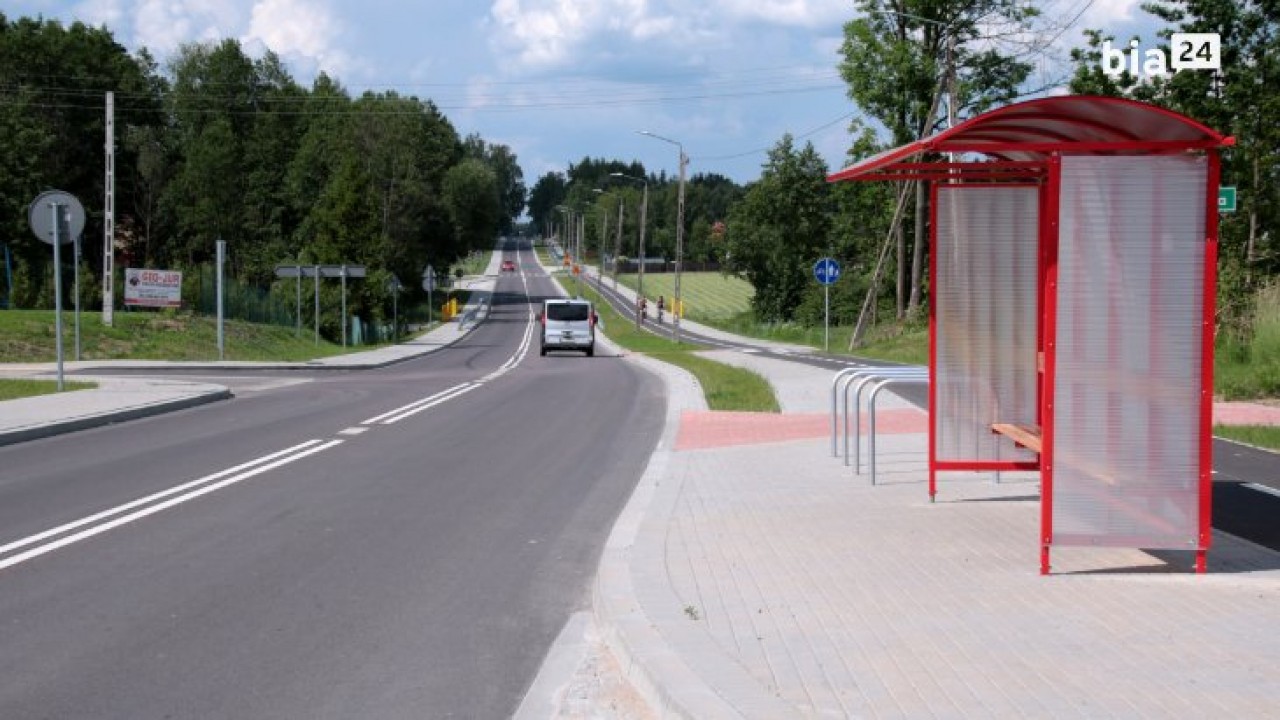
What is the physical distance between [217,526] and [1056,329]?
20.2 feet

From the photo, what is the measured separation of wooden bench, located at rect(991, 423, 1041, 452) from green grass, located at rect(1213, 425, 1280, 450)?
6594mm

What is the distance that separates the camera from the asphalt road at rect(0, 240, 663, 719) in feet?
18.9

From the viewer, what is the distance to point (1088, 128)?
7758mm

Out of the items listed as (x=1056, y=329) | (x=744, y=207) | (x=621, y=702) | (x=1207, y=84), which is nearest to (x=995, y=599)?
(x=1056, y=329)

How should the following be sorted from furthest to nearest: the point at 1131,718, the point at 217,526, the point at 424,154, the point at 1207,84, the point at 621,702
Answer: the point at 424,154 → the point at 1207,84 → the point at 217,526 → the point at 621,702 → the point at 1131,718

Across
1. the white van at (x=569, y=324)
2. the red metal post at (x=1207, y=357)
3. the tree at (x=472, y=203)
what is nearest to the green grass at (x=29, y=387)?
the red metal post at (x=1207, y=357)

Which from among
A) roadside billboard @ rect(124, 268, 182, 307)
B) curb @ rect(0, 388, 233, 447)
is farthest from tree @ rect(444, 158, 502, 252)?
curb @ rect(0, 388, 233, 447)

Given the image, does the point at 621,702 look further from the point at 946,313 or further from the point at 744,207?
the point at 744,207

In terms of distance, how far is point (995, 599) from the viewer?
6758mm

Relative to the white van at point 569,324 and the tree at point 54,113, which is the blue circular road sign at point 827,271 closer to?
the white van at point 569,324

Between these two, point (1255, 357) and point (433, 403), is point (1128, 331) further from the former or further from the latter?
point (1255, 357)

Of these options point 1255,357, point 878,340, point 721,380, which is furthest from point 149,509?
point 878,340

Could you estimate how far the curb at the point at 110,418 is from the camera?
15945 millimetres

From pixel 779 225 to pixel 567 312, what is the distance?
49414 mm
